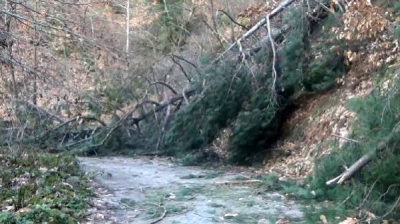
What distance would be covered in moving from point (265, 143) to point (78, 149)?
541 cm

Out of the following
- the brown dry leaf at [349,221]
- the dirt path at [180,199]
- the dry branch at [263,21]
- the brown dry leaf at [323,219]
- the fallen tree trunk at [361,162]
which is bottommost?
the dirt path at [180,199]

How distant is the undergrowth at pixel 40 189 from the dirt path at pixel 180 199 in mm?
353

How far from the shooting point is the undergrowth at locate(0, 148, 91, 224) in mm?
8281

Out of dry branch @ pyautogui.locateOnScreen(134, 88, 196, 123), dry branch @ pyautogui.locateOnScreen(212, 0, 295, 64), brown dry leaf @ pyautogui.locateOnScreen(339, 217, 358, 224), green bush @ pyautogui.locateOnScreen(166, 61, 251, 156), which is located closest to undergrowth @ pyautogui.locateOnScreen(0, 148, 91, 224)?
brown dry leaf @ pyautogui.locateOnScreen(339, 217, 358, 224)

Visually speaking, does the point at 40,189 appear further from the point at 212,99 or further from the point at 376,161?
the point at 212,99

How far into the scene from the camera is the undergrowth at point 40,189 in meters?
8.28

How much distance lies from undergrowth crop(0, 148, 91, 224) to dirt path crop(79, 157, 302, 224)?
353 mm

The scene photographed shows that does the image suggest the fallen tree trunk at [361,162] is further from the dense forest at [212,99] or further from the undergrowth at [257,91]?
the undergrowth at [257,91]

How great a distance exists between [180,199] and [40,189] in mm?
2220

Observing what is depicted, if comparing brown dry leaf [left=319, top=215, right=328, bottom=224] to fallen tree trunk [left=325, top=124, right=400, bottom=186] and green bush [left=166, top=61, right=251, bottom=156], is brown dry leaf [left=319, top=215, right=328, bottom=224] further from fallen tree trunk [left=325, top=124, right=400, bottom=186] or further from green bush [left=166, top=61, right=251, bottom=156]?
green bush [left=166, top=61, right=251, bottom=156]

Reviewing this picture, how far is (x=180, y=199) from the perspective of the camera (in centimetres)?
1098

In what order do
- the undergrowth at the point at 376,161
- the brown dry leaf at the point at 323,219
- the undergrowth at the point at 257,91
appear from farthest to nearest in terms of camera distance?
the undergrowth at the point at 257,91
the undergrowth at the point at 376,161
the brown dry leaf at the point at 323,219

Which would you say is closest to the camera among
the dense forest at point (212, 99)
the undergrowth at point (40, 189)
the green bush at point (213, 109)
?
the undergrowth at point (40, 189)

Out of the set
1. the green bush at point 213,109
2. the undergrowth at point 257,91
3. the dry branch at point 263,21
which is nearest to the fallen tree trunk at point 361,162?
the undergrowth at point 257,91
